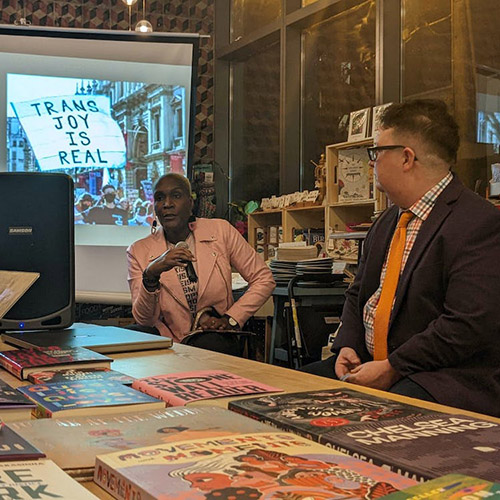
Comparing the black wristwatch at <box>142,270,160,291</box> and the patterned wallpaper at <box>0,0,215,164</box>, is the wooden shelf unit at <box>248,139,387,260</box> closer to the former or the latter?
the patterned wallpaper at <box>0,0,215,164</box>

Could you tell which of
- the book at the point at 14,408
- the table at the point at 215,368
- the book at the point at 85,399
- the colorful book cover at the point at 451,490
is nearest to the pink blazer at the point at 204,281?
the table at the point at 215,368

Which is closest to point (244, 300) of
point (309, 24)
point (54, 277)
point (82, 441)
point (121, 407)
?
point (54, 277)

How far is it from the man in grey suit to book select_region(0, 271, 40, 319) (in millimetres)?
884

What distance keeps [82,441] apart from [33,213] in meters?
1.48

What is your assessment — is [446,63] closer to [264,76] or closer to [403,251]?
[264,76]

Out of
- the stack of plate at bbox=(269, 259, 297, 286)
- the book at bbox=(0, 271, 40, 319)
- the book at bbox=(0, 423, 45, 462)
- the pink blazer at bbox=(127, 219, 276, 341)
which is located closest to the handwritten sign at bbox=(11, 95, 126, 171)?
the stack of plate at bbox=(269, 259, 297, 286)

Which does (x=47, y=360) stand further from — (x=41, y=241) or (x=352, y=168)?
(x=352, y=168)

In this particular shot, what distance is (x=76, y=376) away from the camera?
1324mm

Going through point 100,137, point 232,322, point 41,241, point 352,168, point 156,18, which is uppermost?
point 156,18

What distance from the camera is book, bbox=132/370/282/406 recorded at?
116cm

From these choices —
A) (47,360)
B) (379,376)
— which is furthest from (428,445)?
(379,376)

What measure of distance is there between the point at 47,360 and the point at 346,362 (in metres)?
0.97

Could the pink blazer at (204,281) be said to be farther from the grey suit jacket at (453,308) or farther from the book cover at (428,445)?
the book cover at (428,445)

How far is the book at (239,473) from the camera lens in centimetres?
65
